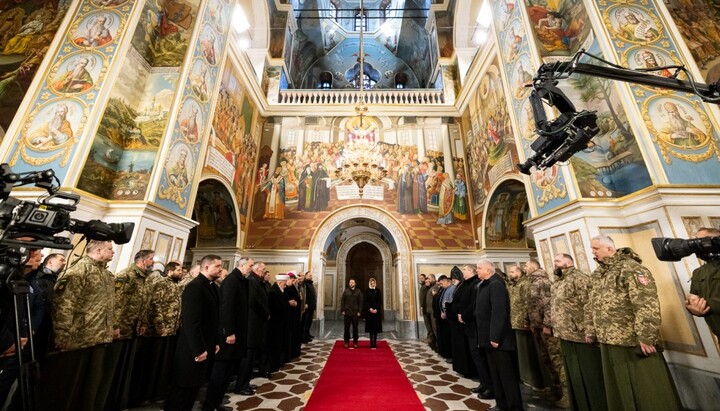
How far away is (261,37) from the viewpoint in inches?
439

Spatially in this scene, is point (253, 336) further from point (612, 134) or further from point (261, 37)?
point (261, 37)

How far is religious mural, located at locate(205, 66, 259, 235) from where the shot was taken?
7.61 meters

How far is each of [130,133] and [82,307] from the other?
398 centimetres

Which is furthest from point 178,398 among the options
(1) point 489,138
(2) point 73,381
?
(1) point 489,138

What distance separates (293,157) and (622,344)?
9523 millimetres

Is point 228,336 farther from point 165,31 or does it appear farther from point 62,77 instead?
point 165,31

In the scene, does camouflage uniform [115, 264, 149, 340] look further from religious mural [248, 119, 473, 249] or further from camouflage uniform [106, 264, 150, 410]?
religious mural [248, 119, 473, 249]

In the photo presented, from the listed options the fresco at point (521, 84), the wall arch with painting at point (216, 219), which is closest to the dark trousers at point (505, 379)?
the fresco at point (521, 84)

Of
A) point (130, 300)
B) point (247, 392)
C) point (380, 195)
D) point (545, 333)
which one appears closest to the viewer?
point (130, 300)

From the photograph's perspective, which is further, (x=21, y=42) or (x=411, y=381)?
(x=21, y=42)

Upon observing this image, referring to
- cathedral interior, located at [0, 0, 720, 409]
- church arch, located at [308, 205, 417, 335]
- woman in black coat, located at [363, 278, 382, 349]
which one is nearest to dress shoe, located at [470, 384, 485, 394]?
cathedral interior, located at [0, 0, 720, 409]

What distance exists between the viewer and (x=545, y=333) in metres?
3.56

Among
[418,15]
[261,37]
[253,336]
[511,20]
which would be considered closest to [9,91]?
[253,336]

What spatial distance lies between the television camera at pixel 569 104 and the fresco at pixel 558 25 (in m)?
3.71
